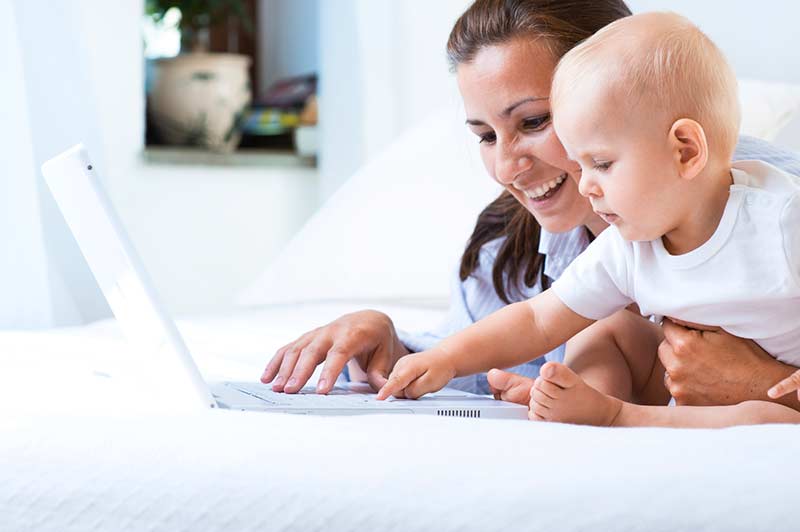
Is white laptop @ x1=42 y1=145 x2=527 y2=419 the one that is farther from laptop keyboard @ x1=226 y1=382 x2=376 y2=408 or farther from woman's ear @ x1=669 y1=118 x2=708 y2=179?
woman's ear @ x1=669 y1=118 x2=708 y2=179

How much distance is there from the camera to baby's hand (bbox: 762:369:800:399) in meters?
0.94

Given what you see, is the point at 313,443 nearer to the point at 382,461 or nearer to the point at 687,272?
the point at 382,461

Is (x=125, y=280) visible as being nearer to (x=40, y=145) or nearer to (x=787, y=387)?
(x=787, y=387)

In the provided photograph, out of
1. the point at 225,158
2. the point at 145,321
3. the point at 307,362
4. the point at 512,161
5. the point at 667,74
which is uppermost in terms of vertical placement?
the point at 667,74

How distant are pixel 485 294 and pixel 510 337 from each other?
37 cm

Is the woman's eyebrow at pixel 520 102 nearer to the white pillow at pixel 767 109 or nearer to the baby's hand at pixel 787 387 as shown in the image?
the baby's hand at pixel 787 387

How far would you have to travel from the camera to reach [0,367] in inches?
49.8

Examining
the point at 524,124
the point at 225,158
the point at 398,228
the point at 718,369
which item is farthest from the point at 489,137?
the point at 225,158

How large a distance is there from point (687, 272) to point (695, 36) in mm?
208

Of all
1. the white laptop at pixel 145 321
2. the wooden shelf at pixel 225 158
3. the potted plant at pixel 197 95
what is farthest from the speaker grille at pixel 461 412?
the potted plant at pixel 197 95

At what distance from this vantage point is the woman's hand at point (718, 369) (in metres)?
1.05

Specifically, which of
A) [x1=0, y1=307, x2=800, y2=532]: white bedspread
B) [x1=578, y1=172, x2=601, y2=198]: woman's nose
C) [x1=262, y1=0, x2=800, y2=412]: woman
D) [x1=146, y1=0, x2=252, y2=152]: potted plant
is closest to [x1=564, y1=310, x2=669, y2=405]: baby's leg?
[x1=262, y1=0, x2=800, y2=412]: woman

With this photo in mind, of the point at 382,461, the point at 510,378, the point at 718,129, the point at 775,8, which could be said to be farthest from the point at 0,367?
the point at 775,8

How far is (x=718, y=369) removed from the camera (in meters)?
1.06
